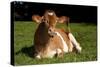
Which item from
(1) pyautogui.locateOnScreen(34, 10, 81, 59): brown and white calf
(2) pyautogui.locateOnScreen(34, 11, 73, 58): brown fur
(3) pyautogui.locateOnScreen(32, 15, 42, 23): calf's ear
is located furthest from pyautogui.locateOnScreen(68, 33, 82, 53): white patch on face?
(3) pyautogui.locateOnScreen(32, 15, 42, 23): calf's ear

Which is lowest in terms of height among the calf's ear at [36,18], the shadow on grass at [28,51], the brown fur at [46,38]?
the shadow on grass at [28,51]

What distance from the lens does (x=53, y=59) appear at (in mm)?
2672

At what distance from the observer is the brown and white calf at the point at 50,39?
8.60 feet

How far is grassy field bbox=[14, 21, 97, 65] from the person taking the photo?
97.9 inches

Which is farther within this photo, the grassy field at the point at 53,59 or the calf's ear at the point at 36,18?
the calf's ear at the point at 36,18

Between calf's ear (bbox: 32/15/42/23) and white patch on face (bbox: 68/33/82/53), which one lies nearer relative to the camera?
calf's ear (bbox: 32/15/42/23)

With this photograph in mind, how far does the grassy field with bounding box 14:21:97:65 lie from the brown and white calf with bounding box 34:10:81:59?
0.20 ft

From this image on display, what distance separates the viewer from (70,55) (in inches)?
110

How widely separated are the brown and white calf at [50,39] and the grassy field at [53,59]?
0.06 metres

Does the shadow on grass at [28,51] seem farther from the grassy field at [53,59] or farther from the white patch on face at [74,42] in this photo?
the white patch on face at [74,42]

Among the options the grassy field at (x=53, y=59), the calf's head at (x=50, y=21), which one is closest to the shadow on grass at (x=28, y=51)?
the grassy field at (x=53, y=59)

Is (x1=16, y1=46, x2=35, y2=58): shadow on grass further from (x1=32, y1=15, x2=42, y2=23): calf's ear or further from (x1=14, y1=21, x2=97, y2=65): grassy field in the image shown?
(x1=32, y1=15, x2=42, y2=23): calf's ear

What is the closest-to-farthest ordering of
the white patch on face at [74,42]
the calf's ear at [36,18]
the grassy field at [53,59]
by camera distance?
the grassy field at [53,59]
the calf's ear at [36,18]
the white patch on face at [74,42]
